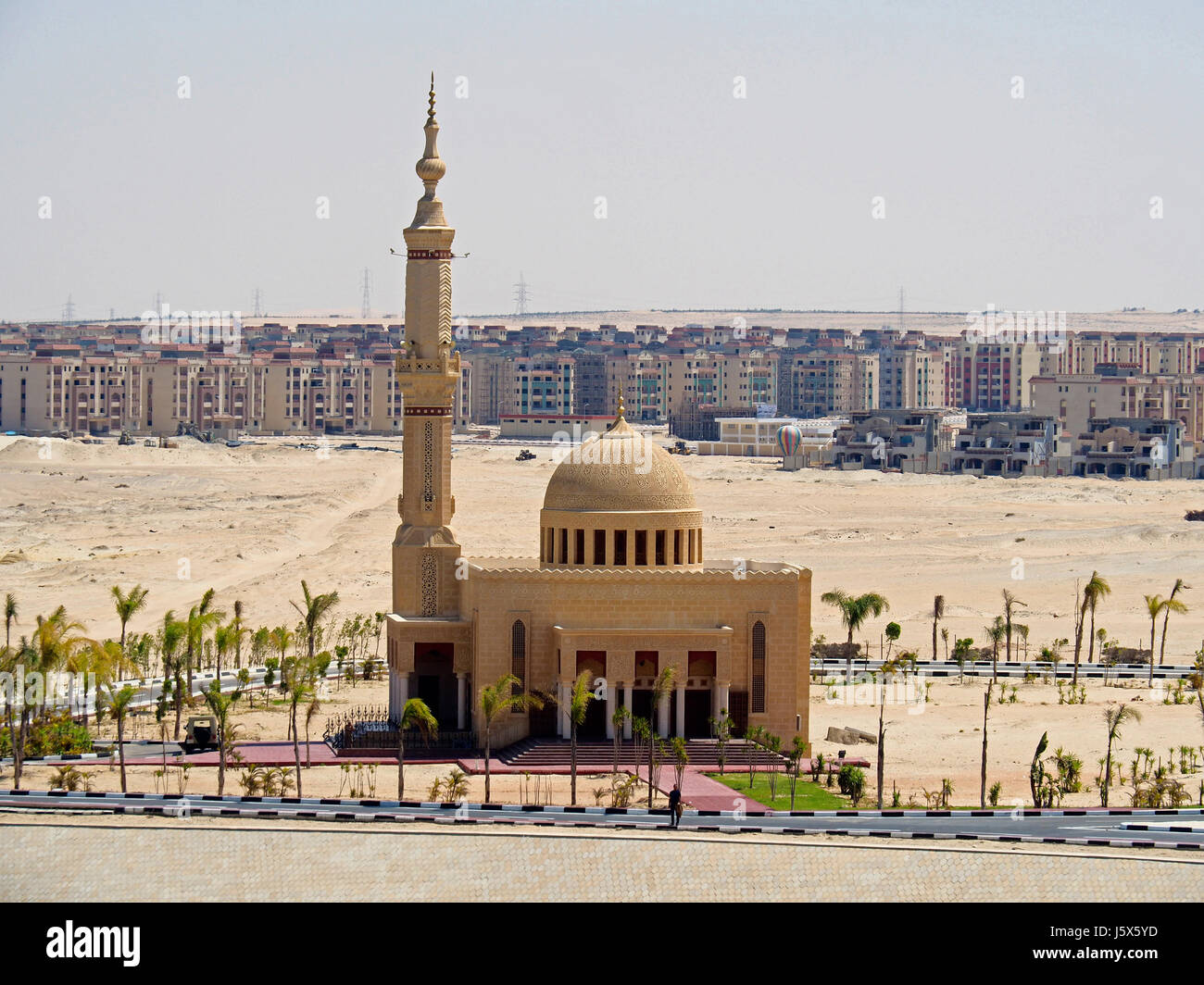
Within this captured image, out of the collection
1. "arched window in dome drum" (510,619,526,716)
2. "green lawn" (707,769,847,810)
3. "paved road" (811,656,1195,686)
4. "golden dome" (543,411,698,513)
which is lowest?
"green lawn" (707,769,847,810)

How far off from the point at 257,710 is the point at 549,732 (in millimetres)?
9370

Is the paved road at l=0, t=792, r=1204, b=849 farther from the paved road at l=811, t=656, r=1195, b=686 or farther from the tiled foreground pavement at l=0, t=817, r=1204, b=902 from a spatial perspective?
the paved road at l=811, t=656, r=1195, b=686

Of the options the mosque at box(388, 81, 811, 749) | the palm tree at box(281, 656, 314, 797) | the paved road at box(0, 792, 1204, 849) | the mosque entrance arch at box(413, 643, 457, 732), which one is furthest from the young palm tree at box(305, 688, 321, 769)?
the paved road at box(0, 792, 1204, 849)

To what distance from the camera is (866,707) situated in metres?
56.4

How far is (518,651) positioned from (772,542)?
4884cm

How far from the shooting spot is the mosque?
4906 cm

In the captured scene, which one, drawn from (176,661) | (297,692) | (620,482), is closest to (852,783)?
(620,482)

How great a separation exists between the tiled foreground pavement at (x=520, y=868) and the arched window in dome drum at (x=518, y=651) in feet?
43.4

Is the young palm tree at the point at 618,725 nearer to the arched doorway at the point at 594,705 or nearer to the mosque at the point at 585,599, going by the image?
the arched doorway at the point at 594,705

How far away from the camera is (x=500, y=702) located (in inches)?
1826

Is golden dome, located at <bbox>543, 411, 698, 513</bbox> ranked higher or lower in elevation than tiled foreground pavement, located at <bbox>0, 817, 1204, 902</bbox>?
higher

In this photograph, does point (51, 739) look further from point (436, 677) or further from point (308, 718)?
point (436, 677)

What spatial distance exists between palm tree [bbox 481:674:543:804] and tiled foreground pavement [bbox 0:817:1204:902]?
4655mm
